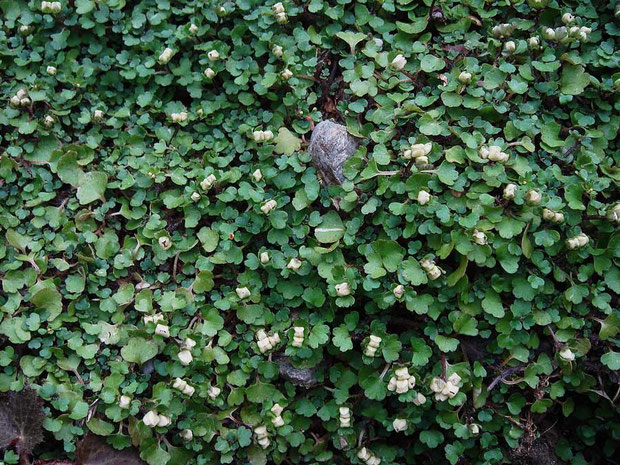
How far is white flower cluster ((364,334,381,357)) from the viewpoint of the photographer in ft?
8.28

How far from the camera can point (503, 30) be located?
296 cm

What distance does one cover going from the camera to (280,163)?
2.89m

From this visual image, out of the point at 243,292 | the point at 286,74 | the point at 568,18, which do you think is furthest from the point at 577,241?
the point at 286,74

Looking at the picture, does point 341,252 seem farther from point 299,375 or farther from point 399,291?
point 299,375

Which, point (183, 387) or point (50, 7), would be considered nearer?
point (183, 387)

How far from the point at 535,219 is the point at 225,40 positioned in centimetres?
200

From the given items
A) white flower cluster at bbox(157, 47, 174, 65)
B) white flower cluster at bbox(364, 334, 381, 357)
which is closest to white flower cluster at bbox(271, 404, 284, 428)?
white flower cluster at bbox(364, 334, 381, 357)

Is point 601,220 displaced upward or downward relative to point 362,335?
upward

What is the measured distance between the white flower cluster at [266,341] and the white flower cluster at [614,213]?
158cm

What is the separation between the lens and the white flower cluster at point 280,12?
3117mm

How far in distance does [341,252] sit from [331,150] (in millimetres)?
527

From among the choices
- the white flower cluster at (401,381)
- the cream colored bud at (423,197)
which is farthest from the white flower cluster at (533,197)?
the white flower cluster at (401,381)

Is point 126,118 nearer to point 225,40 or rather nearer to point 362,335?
point 225,40

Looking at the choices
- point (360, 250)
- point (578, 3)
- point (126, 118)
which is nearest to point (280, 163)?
point (360, 250)
